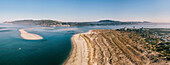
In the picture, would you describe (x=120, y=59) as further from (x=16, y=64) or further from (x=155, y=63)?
(x=16, y=64)

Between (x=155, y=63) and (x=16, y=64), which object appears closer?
(x=155, y=63)

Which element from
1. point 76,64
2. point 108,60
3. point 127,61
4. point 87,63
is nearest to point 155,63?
point 127,61

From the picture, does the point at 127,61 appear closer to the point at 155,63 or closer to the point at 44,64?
the point at 155,63

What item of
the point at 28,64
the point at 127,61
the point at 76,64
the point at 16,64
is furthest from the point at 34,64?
the point at 127,61

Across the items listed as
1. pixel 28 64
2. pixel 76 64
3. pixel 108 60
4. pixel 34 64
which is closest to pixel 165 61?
pixel 108 60

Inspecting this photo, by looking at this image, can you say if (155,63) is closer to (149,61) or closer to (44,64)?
(149,61)

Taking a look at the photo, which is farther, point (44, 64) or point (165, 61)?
point (44, 64)

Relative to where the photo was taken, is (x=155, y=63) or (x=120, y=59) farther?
(x=120, y=59)
